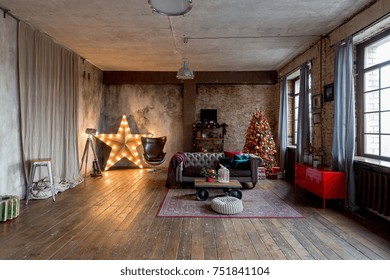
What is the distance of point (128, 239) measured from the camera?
10.3 ft

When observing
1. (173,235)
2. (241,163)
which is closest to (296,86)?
(241,163)

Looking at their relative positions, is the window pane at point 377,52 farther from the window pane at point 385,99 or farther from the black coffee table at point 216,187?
the black coffee table at point 216,187

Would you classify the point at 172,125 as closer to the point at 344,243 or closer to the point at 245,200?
the point at 245,200

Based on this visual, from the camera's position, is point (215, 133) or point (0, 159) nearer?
point (0, 159)

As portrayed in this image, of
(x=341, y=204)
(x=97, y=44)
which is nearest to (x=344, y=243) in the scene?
(x=341, y=204)

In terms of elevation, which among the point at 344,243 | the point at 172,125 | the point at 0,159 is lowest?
the point at 344,243

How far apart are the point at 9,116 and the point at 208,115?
229 inches

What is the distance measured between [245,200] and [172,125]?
4868 millimetres

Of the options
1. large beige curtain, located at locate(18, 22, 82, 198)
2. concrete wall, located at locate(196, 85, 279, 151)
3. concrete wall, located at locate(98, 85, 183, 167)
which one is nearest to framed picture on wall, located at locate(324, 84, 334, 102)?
concrete wall, located at locate(196, 85, 279, 151)

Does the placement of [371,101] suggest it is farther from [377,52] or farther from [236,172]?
[236,172]

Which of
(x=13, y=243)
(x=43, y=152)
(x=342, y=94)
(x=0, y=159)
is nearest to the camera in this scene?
(x=13, y=243)

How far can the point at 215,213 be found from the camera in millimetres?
4164

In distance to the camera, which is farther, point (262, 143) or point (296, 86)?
point (296, 86)

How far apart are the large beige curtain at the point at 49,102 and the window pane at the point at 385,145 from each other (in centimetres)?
605
